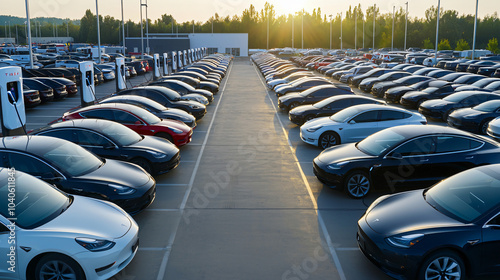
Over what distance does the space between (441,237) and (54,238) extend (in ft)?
15.9

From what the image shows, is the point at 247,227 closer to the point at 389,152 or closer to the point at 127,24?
the point at 389,152

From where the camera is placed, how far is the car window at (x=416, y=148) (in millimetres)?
9430

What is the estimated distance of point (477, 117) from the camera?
16.3 metres

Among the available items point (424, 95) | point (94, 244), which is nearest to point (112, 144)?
point (94, 244)

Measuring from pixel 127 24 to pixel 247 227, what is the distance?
129532 mm

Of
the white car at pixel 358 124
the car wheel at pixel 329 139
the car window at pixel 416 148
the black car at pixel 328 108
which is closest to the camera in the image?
the car window at pixel 416 148

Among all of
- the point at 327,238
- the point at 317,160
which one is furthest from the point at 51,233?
the point at 317,160

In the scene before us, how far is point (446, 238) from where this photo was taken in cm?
588

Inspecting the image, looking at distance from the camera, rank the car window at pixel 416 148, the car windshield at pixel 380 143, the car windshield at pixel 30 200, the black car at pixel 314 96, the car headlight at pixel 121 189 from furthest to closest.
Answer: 1. the black car at pixel 314 96
2. the car windshield at pixel 380 143
3. the car window at pixel 416 148
4. the car headlight at pixel 121 189
5. the car windshield at pixel 30 200

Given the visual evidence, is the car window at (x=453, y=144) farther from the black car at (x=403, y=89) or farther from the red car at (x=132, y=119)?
the black car at (x=403, y=89)

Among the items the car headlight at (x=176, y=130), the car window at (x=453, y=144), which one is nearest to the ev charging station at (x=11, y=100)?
the car headlight at (x=176, y=130)

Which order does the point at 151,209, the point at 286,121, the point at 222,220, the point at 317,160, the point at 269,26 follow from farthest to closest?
the point at 269,26 < the point at 286,121 < the point at 317,160 < the point at 151,209 < the point at 222,220

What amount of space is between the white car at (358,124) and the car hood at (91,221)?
7.98m

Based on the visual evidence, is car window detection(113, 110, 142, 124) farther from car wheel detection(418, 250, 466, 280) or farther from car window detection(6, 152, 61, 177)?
car wheel detection(418, 250, 466, 280)
